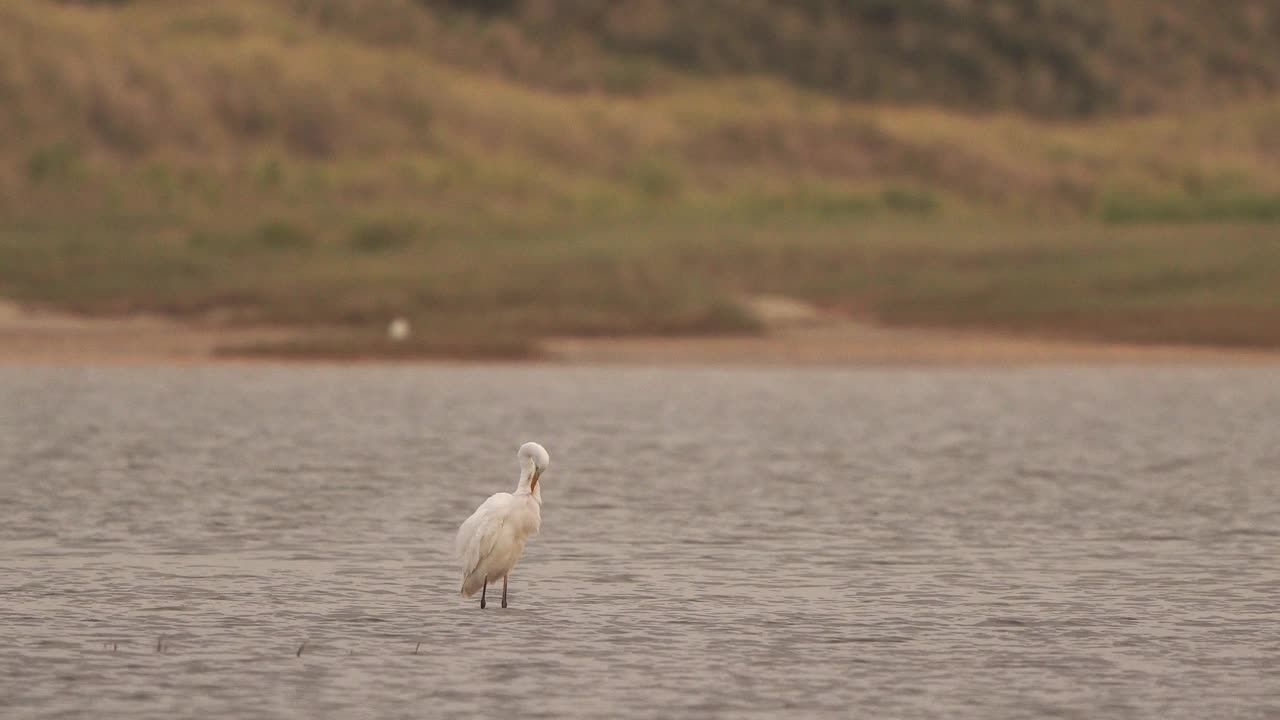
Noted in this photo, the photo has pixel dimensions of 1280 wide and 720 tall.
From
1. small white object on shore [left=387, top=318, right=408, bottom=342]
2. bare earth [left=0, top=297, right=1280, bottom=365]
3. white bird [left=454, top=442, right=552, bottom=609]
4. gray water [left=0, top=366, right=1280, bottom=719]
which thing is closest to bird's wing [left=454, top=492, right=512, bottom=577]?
white bird [left=454, top=442, right=552, bottom=609]

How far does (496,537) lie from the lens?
21.8m

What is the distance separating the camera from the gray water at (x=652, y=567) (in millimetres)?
18281

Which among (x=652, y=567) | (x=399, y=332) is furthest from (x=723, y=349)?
(x=652, y=567)

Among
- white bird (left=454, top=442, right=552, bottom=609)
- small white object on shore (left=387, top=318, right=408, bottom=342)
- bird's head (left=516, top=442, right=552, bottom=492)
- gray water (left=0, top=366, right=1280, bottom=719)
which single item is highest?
bird's head (left=516, top=442, right=552, bottom=492)

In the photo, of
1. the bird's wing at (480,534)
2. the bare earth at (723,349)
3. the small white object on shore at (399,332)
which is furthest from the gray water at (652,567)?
the small white object on shore at (399,332)

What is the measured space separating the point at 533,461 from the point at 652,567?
105 inches

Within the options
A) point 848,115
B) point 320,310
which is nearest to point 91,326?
point 320,310

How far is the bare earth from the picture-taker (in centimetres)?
6981

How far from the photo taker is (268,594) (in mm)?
22891

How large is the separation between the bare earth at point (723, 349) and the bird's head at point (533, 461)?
150 ft

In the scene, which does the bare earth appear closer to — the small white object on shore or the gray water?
the small white object on shore

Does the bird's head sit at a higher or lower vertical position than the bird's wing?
higher

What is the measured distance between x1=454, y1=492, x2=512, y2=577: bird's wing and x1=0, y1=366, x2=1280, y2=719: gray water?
0.53 meters

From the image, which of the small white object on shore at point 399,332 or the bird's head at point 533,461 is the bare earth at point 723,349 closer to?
the small white object on shore at point 399,332
